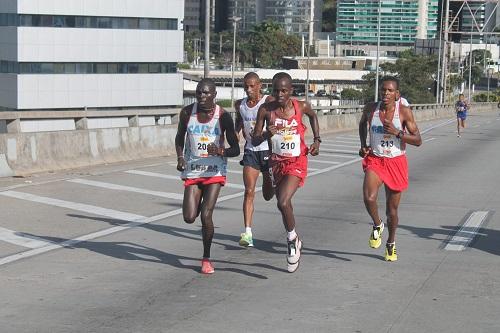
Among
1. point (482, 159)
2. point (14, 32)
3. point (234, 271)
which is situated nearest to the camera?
point (234, 271)

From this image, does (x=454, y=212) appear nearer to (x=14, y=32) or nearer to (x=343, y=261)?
(x=343, y=261)

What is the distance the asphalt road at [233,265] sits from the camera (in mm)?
8125

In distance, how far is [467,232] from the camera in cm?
1313

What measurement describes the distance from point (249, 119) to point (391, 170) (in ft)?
6.02

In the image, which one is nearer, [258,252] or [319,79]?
[258,252]

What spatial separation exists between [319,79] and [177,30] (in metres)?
53.2

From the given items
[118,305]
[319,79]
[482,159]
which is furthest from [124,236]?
[319,79]

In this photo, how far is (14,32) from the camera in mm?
78250

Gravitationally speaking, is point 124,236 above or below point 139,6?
below

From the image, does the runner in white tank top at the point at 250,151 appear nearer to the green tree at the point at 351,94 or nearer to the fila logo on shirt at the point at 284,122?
the fila logo on shirt at the point at 284,122

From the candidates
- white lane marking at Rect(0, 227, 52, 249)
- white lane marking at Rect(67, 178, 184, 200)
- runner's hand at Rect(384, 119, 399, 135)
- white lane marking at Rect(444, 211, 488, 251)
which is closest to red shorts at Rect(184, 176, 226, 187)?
runner's hand at Rect(384, 119, 399, 135)

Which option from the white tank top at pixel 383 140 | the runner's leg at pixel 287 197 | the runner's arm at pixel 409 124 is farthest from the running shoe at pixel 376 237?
the runner's leg at pixel 287 197

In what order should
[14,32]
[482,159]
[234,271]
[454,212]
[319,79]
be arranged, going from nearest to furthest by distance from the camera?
[234,271] < [454,212] < [482,159] < [14,32] < [319,79]

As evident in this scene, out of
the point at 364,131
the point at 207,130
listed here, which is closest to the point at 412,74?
the point at 364,131
